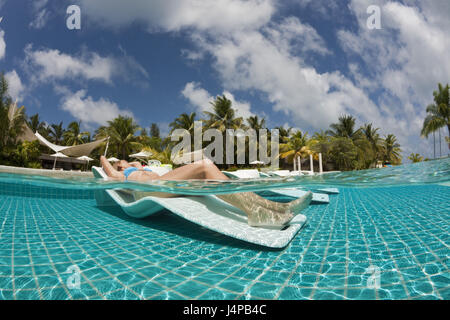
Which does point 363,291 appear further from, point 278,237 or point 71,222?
point 71,222

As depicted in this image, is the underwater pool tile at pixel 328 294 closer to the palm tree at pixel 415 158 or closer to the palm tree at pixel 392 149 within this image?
the palm tree at pixel 415 158

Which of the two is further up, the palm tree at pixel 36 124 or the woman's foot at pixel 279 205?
the palm tree at pixel 36 124

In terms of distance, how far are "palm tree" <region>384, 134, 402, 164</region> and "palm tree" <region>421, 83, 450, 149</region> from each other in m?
12.8

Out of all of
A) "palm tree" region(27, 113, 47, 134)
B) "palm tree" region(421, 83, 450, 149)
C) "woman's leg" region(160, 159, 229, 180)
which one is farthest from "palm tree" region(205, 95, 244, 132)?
"palm tree" region(27, 113, 47, 134)

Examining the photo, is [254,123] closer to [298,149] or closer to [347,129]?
[298,149]

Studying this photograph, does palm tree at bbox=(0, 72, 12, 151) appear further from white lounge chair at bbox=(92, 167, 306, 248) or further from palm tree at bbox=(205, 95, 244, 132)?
palm tree at bbox=(205, 95, 244, 132)

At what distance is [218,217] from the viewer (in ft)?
11.9

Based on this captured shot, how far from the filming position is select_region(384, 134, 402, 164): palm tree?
→ 1529 inches

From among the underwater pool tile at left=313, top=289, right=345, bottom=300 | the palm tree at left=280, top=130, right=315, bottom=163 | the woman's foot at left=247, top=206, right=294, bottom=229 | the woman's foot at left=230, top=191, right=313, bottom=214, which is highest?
the palm tree at left=280, top=130, right=315, bottom=163

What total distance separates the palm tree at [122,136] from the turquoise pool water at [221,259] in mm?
23621

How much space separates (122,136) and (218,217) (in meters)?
26.9

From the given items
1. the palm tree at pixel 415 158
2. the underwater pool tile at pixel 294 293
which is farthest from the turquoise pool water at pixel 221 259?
the palm tree at pixel 415 158

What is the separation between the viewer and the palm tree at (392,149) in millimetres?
38844
